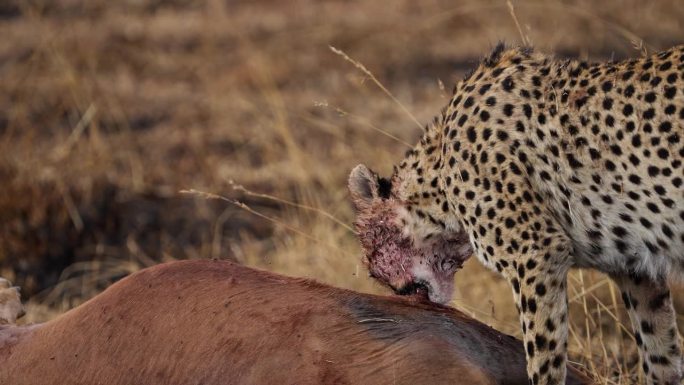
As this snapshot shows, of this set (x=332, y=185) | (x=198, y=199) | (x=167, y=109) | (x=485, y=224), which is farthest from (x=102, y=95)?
(x=485, y=224)

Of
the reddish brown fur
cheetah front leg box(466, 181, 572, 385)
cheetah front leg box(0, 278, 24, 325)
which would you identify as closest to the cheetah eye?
cheetah front leg box(466, 181, 572, 385)

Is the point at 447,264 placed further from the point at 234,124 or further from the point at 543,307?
the point at 234,124

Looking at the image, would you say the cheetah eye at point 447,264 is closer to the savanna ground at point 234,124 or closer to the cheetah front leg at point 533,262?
the cheetah front leg at point 533,262

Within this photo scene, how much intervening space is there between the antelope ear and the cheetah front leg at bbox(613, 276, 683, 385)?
2.79ft

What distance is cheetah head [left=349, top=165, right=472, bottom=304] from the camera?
4148 millimetres

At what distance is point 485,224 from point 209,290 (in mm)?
870

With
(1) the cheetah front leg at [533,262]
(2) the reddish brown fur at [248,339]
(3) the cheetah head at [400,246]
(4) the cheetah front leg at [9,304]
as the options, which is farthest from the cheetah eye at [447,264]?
(4) the cheetah front leg at [9,304]

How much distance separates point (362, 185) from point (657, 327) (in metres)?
1.04

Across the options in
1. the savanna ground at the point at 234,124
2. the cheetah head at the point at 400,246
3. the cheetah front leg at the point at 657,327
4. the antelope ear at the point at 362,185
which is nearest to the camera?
the cheetah front leg at the point at 657,327

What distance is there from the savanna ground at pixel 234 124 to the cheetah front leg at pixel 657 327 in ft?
0.55

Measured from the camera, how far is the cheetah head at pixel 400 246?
415 centimetres

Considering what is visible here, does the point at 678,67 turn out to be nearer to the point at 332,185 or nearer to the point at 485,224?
the point at 485,224

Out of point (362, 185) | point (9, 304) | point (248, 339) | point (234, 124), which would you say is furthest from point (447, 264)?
point (234, 124)

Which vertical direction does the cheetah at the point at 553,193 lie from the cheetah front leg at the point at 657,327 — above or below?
above
